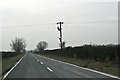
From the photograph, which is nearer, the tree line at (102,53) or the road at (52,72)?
the road at (52,72)

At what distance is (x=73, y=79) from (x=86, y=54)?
27499 mm

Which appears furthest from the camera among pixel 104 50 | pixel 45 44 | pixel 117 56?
pixel 45 44

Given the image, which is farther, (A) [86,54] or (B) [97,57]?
(A) [86,54]

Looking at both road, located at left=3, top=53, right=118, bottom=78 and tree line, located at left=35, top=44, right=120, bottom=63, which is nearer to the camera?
road, located at left=3, top=53, right=118, bottom=78

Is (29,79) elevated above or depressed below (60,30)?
below

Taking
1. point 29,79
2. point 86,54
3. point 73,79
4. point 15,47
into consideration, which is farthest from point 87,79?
point 15,47

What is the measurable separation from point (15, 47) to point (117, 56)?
4868 inches

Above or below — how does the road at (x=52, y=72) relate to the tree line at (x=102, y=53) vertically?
below

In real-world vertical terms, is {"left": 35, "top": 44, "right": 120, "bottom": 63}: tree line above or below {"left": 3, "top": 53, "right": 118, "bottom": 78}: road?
above

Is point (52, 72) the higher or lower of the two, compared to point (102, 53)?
lower

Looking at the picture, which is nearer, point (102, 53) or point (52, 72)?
point (52, 72)

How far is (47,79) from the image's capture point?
45.5 feet

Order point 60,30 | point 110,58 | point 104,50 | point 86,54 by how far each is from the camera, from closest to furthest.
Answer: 1. point 110,58
2. point 104,50
3. point 86,54
4. point 60,30

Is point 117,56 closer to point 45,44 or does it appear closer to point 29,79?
point 29,79
